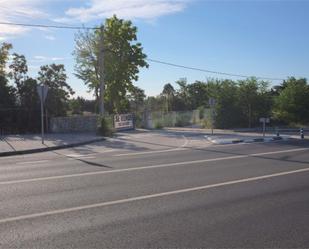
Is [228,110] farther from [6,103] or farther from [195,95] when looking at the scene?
[195,95]

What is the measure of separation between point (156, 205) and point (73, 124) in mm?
25978

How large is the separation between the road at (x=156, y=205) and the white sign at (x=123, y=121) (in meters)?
Result: 24.9

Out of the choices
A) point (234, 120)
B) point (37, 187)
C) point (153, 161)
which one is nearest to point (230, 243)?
point (37, 187)

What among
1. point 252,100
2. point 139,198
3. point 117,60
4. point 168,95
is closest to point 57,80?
point 117,60

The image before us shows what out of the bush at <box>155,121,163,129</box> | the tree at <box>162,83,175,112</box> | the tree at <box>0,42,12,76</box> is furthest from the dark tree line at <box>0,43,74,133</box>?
the tree at <box>162,83,175,112</box>

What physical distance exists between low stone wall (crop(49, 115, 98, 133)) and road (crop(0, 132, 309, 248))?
1894cm

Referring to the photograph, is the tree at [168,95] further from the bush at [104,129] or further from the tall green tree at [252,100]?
the bush at [104,129]

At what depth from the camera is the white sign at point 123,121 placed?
1544 inches

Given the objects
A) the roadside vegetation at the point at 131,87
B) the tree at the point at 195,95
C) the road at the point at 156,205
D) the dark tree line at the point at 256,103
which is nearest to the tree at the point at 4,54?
the roadside vegetation at the point at 131,87

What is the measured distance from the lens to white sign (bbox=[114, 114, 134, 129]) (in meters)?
39.2

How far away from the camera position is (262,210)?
7.85 metres

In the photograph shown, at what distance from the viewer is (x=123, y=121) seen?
132 ft

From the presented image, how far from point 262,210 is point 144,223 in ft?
6.53

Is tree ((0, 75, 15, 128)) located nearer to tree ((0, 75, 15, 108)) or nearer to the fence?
tree ((0, 75, 15, 108))
